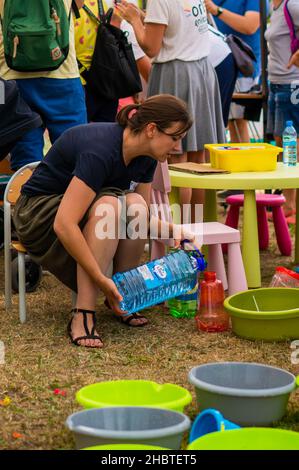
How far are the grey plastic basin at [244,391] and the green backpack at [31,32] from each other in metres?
2.04

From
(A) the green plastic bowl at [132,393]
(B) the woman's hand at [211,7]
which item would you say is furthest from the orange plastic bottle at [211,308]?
(B) the woman's hand at [211,7]

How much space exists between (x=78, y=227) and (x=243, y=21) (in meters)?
3.33

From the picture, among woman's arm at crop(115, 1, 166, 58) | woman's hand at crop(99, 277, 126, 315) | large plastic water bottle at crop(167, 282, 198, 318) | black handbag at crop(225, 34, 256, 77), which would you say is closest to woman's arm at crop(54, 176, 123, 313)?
woman's hand at crop(99, 277, 126, 315)

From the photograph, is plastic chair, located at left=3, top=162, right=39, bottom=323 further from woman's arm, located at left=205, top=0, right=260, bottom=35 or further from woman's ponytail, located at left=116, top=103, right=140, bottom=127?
woman's arm, located at left=205, top=0, right=260, bottom=35

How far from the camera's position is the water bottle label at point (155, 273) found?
3.50 metres

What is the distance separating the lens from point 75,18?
15.2 ft

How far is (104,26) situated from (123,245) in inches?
64.8

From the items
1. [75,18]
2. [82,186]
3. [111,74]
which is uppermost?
[75,18]

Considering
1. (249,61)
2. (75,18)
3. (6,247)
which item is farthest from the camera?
(249,61)

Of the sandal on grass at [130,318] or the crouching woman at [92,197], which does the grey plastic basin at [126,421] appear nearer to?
the crouching woman at [92,197]

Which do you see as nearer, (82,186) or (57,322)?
(82,186)
